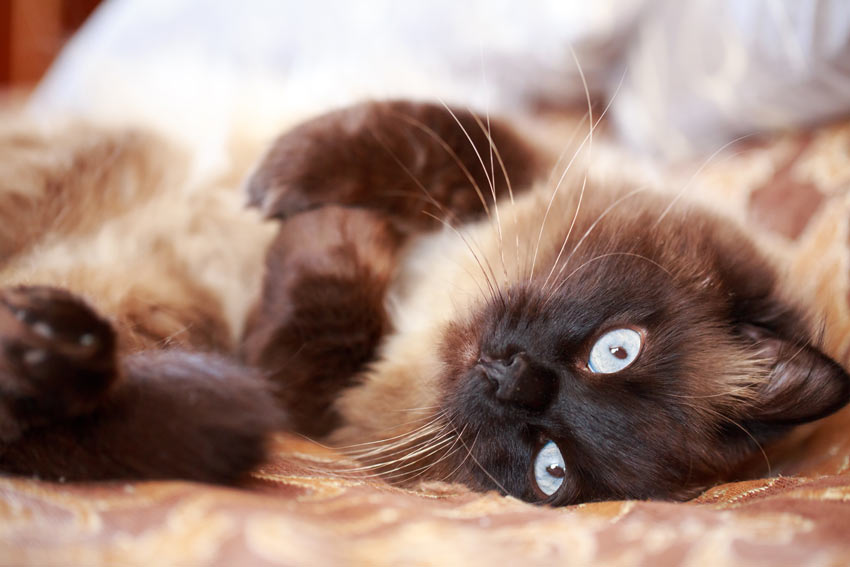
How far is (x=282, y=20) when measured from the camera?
217 cm

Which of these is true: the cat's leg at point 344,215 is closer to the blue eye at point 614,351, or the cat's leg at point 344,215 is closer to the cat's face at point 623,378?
the cat's face at point 623,378

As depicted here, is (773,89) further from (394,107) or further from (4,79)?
(4,79)

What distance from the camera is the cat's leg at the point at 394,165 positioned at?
1325 mm

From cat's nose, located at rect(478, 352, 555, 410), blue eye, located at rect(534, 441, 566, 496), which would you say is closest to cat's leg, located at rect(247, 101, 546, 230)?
cat's nose, located at rect(478, 352, 555, 410)

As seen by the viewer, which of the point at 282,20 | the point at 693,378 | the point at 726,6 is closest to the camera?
the point at 693,378

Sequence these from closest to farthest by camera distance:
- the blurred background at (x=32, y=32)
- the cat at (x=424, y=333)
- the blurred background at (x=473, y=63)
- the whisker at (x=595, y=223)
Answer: the cat at (x=424, y=333)
the whisker at (x=595, y=223)
the blurred background at (x=473, y=63)
the blurred background at (x=32, y=32)

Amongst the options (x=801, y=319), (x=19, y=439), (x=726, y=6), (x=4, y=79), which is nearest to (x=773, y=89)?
(x=726, y=6)

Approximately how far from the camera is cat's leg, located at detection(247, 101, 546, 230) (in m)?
1.33

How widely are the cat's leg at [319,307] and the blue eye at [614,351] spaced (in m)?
0.46

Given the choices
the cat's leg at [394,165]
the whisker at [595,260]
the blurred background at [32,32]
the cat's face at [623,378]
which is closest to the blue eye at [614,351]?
the cat's face at [623,378]

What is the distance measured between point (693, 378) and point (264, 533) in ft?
2.49

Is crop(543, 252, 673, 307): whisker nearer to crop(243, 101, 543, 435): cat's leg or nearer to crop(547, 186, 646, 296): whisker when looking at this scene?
crop(547, 186, 646, 296): whisker

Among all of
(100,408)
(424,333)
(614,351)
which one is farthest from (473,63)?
(100,408)

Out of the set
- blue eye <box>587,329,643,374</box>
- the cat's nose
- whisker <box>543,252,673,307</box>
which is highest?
whisker <box>543,252,673,307</box>
